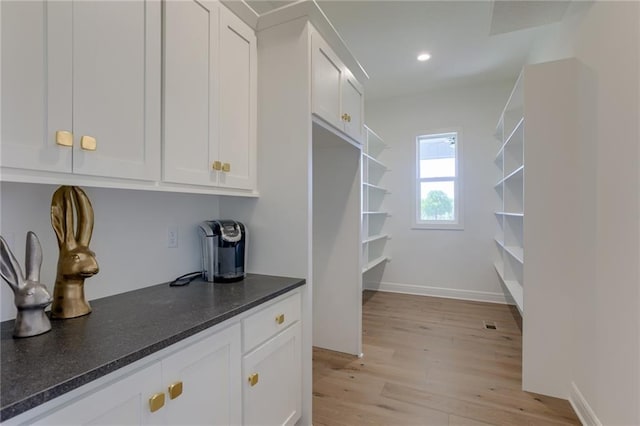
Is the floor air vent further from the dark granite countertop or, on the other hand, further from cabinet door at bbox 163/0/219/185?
cabinet door at bbox 163/0/219/185

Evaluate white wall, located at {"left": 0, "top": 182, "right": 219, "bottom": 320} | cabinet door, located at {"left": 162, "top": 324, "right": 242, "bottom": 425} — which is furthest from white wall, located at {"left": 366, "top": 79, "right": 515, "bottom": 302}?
cabinet door, located at {"left": 162, "top": 324, "right": 242, "bottom": 425}

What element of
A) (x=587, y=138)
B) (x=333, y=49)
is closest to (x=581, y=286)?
(x=587, y=138)

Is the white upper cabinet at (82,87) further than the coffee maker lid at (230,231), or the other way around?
the coffee maker lid at (230,231)

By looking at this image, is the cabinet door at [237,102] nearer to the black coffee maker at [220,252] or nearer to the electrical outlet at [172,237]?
the black coffee maker at [220,252]

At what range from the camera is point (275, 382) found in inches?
58.4

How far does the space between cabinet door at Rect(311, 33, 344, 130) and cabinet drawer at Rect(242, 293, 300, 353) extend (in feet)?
3.64

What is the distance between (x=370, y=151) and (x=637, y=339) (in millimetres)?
3564

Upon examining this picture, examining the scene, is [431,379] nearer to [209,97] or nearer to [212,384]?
[212,384]

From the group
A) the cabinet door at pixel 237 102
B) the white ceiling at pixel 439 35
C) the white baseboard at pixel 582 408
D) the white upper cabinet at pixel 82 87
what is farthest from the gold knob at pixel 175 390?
the white ceiling at pixel 439 35

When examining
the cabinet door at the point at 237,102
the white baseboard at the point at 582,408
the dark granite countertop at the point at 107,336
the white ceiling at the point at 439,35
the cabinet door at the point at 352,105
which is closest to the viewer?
the dark granite countertop at the point at 107,336

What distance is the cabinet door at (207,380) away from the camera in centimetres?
100

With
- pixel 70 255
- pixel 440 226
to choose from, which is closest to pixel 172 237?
pixel 70 255

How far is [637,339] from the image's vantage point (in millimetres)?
1323

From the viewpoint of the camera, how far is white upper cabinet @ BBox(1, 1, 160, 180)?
87 cm
